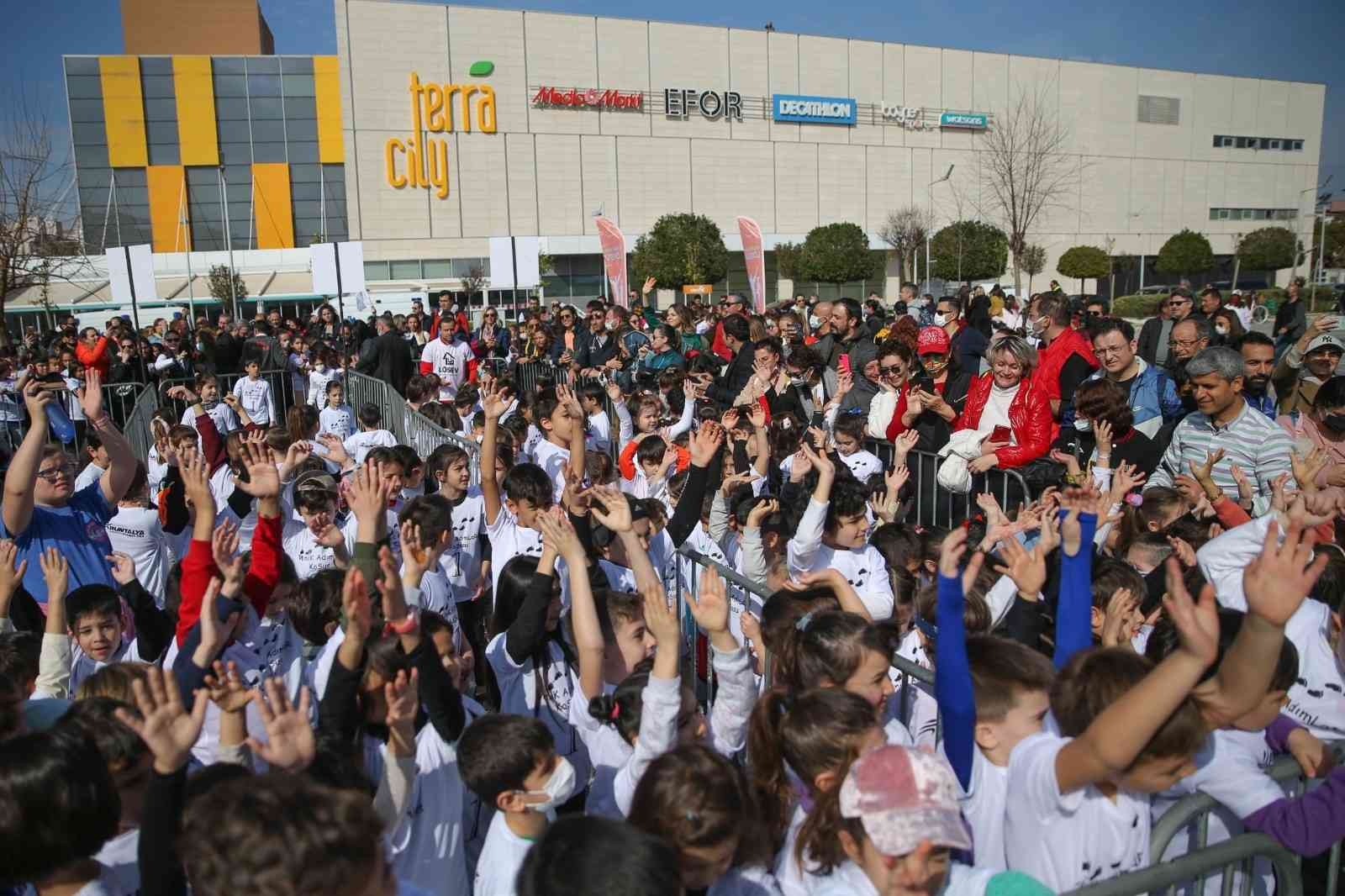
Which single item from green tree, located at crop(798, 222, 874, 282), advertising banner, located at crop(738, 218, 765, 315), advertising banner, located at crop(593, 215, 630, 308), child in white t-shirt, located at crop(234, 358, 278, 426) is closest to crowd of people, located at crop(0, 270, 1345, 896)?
child in white t-shirt, located at crop(234, 358, 278, 426)

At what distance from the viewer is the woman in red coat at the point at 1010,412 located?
526 centimetres

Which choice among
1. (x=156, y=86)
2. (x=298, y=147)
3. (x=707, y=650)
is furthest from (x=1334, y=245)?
(x=156, y=86)

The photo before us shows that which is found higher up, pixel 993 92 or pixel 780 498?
pixel 993 92

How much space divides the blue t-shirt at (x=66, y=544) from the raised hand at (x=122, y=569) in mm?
28

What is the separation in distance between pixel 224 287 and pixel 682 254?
1945 centimetres

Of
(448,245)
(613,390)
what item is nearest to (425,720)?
(613,390)

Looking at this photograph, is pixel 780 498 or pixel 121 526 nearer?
pixel 121 526

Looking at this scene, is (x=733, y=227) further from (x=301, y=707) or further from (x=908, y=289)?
(x=301, y=707)

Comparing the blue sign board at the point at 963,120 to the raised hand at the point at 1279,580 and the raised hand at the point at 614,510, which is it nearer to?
the raised hand at the point at 614,510

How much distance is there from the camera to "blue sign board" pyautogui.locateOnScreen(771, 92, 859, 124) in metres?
48.6

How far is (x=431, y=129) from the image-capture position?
42.7 m

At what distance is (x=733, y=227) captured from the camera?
48.7 meters

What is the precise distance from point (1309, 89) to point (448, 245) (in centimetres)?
5721

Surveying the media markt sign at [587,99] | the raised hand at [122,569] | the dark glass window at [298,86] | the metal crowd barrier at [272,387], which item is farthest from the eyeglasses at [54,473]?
the dark glass window at [298,86]
